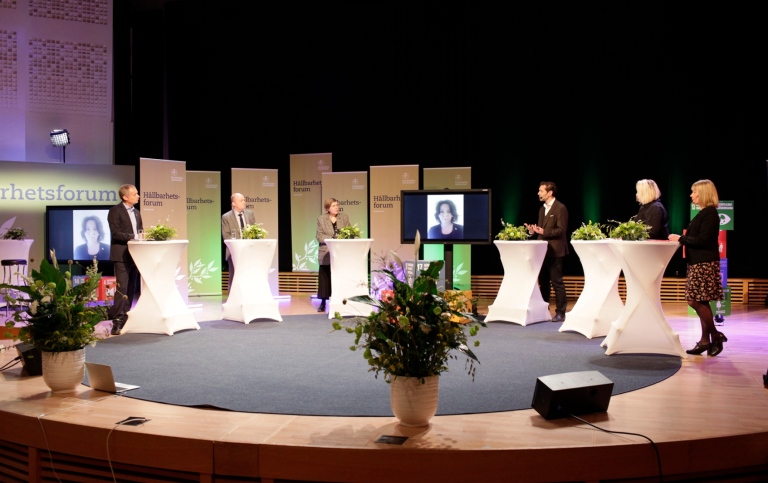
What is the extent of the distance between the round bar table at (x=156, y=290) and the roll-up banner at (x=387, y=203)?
3.58m

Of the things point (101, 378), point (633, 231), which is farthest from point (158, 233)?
point (633, 231)

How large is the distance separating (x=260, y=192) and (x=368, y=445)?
751 cm

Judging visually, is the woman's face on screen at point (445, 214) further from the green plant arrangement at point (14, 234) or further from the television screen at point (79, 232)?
the green plant arrangement at point (14, 234)

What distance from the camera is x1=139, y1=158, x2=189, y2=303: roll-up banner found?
8414 mm

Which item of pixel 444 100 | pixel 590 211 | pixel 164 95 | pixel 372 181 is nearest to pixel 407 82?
pixel 444 100

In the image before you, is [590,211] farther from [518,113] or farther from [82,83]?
[82,83]

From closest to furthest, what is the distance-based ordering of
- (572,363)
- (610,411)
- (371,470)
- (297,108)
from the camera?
(371,470) → (610,411) → (572,363) → (297,108)

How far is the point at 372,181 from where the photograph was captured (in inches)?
386

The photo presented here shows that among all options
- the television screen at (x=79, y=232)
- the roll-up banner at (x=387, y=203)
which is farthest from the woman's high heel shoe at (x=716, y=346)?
the television screen at (x=79, y=232)

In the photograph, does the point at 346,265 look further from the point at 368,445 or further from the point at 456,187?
the point at 368,445

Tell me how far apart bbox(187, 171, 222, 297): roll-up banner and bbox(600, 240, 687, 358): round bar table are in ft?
21.0

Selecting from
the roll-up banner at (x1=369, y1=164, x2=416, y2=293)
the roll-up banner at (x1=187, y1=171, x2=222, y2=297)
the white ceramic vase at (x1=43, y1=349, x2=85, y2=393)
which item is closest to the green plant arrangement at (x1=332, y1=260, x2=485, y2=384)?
the white ceramic vase at (x1=43, y1=349, x2=85, y2=393)

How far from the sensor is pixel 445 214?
810 centimetres

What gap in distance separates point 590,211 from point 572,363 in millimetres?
A: 4934
